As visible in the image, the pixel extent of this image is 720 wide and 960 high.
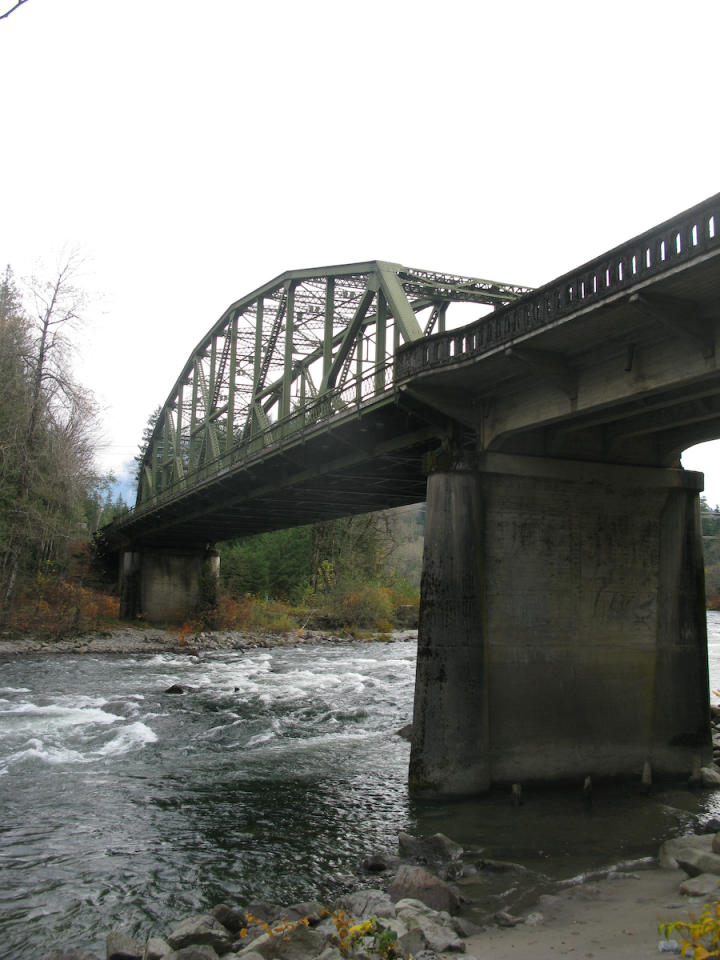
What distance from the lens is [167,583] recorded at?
176 feet

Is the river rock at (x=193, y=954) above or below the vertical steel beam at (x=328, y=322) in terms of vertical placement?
below

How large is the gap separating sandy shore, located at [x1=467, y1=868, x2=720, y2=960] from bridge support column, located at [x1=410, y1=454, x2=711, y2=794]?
15.0ft

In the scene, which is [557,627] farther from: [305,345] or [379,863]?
[305,345]

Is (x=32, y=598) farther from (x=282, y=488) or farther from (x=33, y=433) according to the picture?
(x=282, y=488)

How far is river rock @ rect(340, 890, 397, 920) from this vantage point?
Answer: 24.6 feet

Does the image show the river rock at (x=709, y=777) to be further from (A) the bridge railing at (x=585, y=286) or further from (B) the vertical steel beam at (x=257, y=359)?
(B) the vertical steel beam at (x=257, y=359)

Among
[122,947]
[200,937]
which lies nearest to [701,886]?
[200,937]

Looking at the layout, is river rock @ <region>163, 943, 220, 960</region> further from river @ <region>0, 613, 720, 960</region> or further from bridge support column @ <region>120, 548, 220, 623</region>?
bridge support column @ <region>120, 548, 220, 623</region>

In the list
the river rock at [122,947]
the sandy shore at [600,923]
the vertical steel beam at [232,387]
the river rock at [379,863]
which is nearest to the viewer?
the sandy shore at [600,923]

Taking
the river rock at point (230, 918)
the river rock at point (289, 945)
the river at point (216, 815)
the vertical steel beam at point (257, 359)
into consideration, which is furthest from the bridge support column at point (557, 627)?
the vertical steel beam at point (257, 359)

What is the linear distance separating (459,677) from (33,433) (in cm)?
2971

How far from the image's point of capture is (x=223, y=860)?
9.74m

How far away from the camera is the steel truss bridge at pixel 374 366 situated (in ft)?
34.2

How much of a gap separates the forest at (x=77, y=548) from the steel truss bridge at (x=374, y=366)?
5.41 meters
